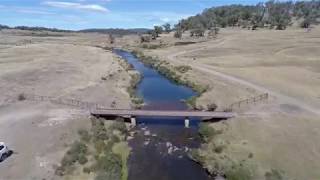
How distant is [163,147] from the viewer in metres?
44.6

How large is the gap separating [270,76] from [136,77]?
27954 millimetres

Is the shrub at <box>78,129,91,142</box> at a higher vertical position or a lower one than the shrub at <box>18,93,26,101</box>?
lower

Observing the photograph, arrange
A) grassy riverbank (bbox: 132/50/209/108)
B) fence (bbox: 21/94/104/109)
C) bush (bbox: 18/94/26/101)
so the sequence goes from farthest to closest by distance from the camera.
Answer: grassy riverbank (bbox: 132/50/209/108) < bush (bbox: 18/94/26/101) < fence (bbox: 21/94/104/109)

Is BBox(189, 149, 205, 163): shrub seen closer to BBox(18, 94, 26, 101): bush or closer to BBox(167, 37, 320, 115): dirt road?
BBox(167, 37, 320, 115): dirt road

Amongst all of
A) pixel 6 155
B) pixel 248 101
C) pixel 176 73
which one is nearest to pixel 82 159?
pixel 6 155

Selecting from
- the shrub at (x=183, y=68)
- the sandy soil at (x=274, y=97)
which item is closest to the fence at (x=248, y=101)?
the sandy soil at (x=274, y=97)

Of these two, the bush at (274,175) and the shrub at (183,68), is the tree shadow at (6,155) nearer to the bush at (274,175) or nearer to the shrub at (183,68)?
the bush at (274,175)

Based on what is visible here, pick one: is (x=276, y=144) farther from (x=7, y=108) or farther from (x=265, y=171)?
(x=7, y=108)

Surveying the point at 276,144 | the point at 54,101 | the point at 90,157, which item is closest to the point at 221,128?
the point at 276,144

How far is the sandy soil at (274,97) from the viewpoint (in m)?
39.8

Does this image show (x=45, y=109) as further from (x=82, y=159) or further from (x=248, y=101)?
(x=248, y=101)

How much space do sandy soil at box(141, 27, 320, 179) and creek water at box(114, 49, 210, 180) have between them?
5.06 m

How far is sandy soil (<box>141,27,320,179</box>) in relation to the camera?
39750mm

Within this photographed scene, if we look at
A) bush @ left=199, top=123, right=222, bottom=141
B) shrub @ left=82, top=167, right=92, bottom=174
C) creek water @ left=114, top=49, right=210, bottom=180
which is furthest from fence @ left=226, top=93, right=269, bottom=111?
shrub @ left=82, top=167, right=92, bottom=174
